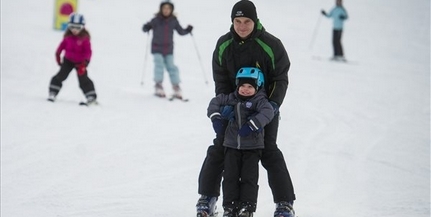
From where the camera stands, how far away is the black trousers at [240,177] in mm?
4527

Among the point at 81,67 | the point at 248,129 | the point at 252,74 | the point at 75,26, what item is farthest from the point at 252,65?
the point at 81,67

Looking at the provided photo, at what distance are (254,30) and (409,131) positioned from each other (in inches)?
245

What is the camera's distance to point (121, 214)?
→ 529 centimetres

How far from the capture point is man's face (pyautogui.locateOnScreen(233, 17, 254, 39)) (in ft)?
14.5

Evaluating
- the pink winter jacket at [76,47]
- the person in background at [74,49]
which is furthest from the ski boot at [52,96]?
the pink winter jacket at [76,47]

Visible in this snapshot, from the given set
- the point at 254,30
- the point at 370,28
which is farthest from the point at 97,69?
Result: the point at 370,28

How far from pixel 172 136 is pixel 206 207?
384 cm

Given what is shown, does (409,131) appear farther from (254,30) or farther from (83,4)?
(83,4)

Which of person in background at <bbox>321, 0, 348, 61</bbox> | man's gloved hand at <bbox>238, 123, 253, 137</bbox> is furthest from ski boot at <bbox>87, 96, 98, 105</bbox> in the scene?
person in background at <bbox>321, 0, 348, 61</bbox>

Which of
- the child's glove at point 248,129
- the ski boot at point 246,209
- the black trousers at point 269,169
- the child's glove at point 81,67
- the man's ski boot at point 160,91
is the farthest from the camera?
the man's ski boot at point 160,91

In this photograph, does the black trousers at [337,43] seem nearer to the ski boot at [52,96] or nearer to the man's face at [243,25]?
the ski boot at [52,96]

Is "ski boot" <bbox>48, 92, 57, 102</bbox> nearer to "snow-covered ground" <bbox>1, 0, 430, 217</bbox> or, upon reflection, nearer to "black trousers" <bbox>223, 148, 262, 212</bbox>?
"snow-covered ground" <bbox>1, 0, 430, 217</bbox>

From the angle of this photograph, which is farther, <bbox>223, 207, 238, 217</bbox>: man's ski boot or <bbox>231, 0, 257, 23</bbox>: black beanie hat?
<bbox>223, 207, 238, 217</bbox>: man's ski boot

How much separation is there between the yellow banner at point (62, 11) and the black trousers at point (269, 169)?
14.4 meters
